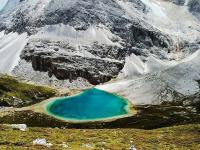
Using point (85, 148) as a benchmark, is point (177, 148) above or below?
below

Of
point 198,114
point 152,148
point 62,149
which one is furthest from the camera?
point 198,114

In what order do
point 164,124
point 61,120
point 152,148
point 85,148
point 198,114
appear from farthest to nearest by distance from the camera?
point 198,114, point 61,120, point 164,124, point 152,148, point 85,148

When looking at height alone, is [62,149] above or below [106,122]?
above

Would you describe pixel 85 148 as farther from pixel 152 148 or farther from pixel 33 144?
pixel 152 148

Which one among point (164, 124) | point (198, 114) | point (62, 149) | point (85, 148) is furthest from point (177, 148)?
point (198, 114)

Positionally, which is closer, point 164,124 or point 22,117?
point 164,124

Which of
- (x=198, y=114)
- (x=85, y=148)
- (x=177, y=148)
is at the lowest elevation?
(x=198, y=114)

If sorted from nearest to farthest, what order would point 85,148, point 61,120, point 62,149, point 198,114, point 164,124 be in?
1. point 62,149
2. point 85,148
3. point 164,124
4. point 61,120
5. point 198,114

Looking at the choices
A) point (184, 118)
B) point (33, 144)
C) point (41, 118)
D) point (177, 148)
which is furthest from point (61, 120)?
point (33, 144)

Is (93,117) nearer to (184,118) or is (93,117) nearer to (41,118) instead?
(41,118)
